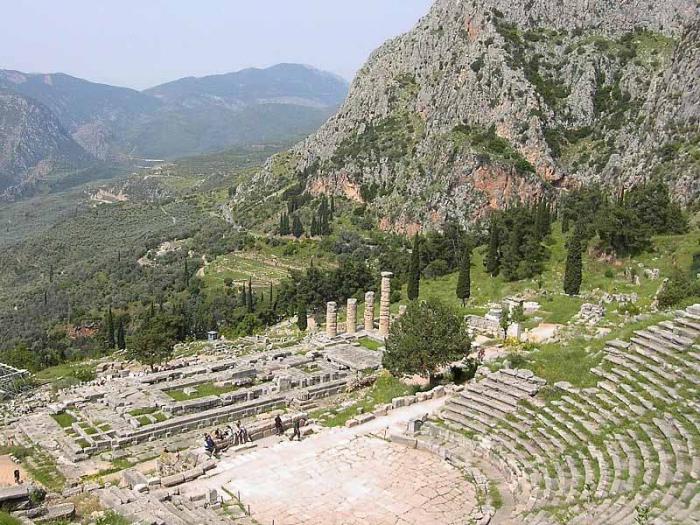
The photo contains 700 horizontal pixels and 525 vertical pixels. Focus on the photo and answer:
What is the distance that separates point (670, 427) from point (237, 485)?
1293 centimetres

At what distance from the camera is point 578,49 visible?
346ft

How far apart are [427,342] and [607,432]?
33.6 ft

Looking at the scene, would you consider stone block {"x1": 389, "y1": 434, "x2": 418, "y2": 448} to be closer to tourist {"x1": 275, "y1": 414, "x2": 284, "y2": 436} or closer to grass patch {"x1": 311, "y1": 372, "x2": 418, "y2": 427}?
grass patch {"x1": 311, "y1": 372, "x2": 418, "y2": 427}

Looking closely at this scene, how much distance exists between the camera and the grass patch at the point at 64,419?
1253 inches

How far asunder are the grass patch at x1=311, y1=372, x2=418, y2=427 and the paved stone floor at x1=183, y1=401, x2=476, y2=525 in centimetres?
257

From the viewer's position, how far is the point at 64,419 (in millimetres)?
32406

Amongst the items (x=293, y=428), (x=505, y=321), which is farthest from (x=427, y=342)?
(x=505, y=321)

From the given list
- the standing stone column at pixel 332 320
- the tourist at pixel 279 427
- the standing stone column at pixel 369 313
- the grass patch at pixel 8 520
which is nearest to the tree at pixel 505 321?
the standing stone column at pixel 369 313

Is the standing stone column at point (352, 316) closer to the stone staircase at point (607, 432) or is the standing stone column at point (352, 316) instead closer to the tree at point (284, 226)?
the stone staircase at point (607, 432)

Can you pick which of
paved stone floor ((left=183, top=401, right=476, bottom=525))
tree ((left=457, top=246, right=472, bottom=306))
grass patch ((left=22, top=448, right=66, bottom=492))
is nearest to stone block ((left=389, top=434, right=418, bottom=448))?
paved stone floor ((left=183, top=401, right=476, bottom=525))

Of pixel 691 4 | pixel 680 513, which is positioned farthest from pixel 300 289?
pixel 691 4

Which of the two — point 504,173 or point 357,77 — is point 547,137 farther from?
point 357,77

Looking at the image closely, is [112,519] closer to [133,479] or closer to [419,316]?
[133,479]

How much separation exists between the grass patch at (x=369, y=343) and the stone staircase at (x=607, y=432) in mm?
16618
